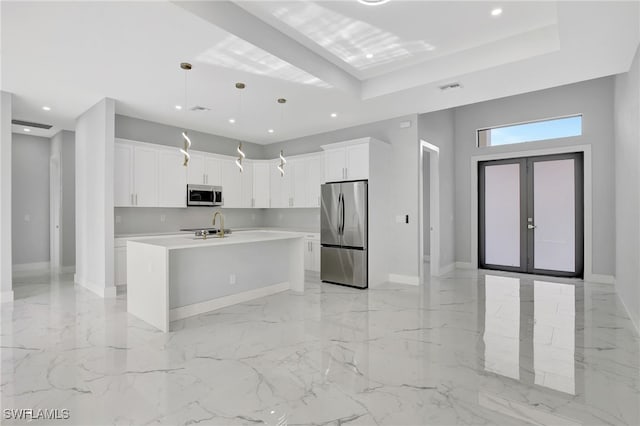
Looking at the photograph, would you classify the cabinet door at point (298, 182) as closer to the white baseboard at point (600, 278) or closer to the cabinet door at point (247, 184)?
the cabinet door at point (247, 184)

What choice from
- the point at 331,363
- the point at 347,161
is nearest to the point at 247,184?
the point at 347,161

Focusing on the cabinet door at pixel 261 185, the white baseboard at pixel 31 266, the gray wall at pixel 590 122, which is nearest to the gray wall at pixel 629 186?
the gray wall at pixel 590 122

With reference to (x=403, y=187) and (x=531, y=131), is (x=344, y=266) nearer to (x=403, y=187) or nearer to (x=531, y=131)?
(x=403, y=187)

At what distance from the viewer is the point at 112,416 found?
202 cm

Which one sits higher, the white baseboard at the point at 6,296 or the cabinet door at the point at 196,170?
the cabinet door at the point at 196,170

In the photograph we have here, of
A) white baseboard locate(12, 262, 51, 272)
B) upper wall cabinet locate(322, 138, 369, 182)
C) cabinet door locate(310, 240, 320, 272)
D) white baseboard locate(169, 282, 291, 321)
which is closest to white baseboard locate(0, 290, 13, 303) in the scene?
white baseboard locate(169, 282, 291, 321)

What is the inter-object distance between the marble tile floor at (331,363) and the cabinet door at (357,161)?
2.05 m

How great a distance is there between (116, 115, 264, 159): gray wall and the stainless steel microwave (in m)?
0.92

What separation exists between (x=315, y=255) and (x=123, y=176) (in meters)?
3.53

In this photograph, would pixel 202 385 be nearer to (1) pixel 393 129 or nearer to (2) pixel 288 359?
(2) pixel 288 359

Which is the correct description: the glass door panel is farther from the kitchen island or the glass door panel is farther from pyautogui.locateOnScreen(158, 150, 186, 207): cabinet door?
pyautogui.locateOnScreen(158, 150, 186, 207): cabinet door

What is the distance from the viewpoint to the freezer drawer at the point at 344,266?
5.31 metres

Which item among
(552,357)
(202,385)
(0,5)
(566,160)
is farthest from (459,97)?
(0,5)

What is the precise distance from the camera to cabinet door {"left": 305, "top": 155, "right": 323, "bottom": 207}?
647 cm
